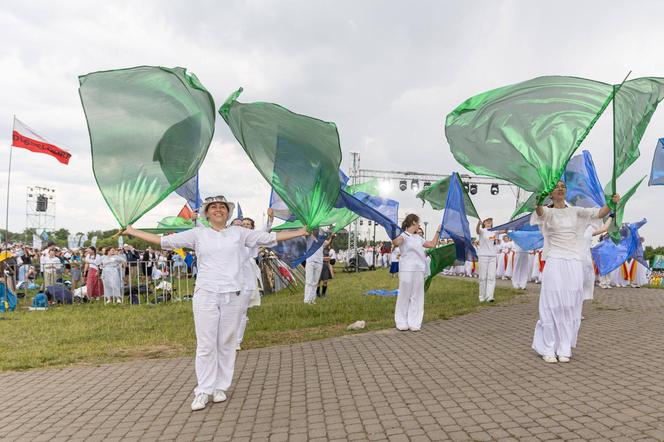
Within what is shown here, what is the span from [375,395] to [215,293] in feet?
6.02

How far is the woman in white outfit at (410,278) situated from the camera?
834 cm

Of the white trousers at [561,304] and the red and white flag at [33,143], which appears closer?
the white trousers at [561,304]

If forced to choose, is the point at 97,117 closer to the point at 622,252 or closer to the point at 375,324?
the point at 375,324

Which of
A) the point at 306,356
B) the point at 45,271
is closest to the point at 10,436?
the point at 306,356

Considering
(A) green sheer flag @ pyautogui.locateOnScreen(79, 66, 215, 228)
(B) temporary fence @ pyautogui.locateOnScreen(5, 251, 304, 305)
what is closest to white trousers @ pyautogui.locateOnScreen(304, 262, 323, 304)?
(B) temporary fence @ pyautogui.locateOnScreen(5, 251, 304, 305)

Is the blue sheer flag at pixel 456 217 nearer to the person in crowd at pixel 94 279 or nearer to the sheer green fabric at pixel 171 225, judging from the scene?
the sheer green fabric at pixel 171 225

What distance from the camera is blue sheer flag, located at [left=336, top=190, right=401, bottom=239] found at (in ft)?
24.7

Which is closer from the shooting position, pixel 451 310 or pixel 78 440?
pixel 78 440

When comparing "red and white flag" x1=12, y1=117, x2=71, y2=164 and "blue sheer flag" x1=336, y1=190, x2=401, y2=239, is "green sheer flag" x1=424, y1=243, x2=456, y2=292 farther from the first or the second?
"red and white flag" x1=12, y1=117, x2=71, y2=164

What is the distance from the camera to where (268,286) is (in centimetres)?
1662

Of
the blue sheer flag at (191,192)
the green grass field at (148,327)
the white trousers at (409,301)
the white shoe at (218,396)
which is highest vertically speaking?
the blue sheer flag at (191,192)

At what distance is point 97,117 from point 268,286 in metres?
12.4

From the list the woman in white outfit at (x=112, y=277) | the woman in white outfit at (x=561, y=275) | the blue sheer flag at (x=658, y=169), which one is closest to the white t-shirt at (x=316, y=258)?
the woman in white outfit at (x=112, y=277)

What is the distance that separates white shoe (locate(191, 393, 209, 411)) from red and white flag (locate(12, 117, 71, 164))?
15.4 meters
